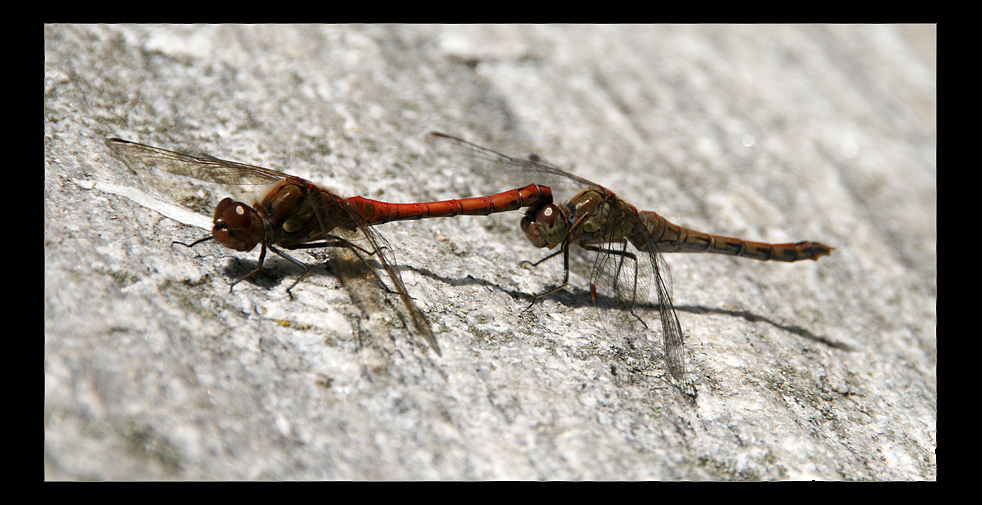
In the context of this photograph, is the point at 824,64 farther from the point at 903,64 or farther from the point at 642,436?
the point at 642,436

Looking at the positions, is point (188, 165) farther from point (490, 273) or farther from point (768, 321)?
point (768, 321)

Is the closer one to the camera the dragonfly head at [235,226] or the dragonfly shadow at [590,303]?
the dragonfly head at [235,226]

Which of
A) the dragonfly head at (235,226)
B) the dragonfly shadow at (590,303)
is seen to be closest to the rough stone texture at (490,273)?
the dragonfly shadow at (590,303)

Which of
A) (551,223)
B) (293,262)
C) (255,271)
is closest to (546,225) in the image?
(551,223)

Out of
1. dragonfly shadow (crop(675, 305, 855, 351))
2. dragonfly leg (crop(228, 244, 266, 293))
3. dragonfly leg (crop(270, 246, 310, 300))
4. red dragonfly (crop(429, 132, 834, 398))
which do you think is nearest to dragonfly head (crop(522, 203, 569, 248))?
red dragonfly (crop(429, 132, 834, 398))

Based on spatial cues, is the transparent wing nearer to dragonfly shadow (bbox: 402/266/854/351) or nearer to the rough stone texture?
the rough stone texture

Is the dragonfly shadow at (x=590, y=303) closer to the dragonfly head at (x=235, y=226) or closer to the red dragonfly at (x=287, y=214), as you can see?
the red dragonfly at (x=287, y=214)

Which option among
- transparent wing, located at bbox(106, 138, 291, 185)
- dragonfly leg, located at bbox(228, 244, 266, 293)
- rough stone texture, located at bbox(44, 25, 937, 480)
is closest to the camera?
rough stone texture, located at bbox(44, 25, 937, 480)
